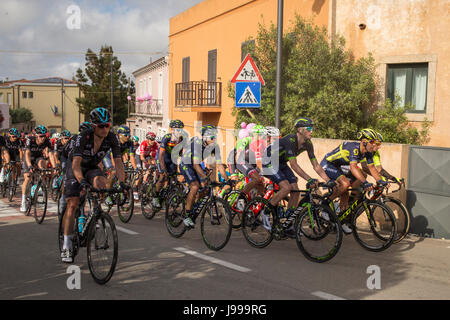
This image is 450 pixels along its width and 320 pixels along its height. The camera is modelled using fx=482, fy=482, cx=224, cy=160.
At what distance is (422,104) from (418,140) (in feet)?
3.23

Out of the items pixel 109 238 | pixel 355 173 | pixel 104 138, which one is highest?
pixel 104 138

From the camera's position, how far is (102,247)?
5.71 m

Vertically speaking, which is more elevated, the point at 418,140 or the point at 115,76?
the point at 115,76

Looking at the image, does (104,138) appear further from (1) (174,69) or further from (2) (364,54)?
(1) (174,69)

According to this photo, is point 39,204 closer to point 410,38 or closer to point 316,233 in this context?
point 316,233

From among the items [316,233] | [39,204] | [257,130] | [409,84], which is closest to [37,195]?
[39,204]

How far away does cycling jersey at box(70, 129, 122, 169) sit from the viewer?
6.02m

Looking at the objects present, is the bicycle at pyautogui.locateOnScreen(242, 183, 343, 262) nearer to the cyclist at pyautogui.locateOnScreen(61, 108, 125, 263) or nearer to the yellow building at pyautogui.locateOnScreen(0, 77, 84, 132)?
the cyclist at pyautogui.locateOnScreen(61, 108, 125, 263)

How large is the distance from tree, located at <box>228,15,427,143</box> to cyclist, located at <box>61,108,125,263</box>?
7.63m

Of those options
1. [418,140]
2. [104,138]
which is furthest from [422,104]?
[104,138]

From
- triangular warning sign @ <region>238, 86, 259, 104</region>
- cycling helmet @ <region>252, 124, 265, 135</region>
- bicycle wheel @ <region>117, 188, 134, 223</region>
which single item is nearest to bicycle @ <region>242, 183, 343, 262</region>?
cycling helmet @ <region>252, 124, 265, 135</region>

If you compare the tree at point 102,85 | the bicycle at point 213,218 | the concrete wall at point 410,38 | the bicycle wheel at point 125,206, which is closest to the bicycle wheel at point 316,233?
the bicycle at point 213,218

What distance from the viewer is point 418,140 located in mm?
12367

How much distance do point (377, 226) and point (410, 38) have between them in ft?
22.2
